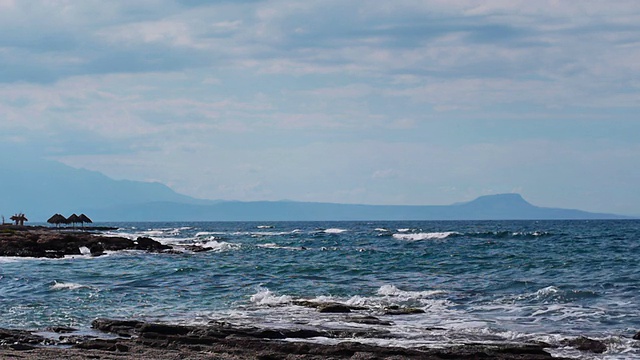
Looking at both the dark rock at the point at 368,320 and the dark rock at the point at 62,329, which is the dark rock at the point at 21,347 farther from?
the dark rock at the point at 368,320

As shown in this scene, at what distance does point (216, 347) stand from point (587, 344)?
946cm

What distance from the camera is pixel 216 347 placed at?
57.9ft

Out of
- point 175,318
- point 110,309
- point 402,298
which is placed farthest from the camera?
point 402,298

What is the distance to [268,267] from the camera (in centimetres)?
4441

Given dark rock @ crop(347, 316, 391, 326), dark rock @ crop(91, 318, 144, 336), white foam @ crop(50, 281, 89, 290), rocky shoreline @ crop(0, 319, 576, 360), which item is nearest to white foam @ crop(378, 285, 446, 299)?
dark rock @ crop(347, 316, 391, 326)

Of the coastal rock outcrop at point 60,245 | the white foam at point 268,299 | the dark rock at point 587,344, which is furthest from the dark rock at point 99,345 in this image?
the coastal rock outcrop at point 60,245

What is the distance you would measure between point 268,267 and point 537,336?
2544 cm

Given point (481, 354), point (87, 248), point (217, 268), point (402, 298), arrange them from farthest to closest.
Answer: point (87, 248) → point (217, 268) → point (402, 298) → point (481, 354)

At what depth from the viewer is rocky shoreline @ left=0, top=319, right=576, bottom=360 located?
16.5 m

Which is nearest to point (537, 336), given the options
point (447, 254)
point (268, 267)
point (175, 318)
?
point (175, 318)

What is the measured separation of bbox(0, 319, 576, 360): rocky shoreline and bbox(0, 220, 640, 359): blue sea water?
1485mm

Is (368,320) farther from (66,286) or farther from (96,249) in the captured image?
(96,249)

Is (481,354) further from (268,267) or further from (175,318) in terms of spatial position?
(268,267)

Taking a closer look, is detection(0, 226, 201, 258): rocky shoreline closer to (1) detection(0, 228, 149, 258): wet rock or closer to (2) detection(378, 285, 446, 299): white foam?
(1) detection(0, 228, 149, 258): wet rock
